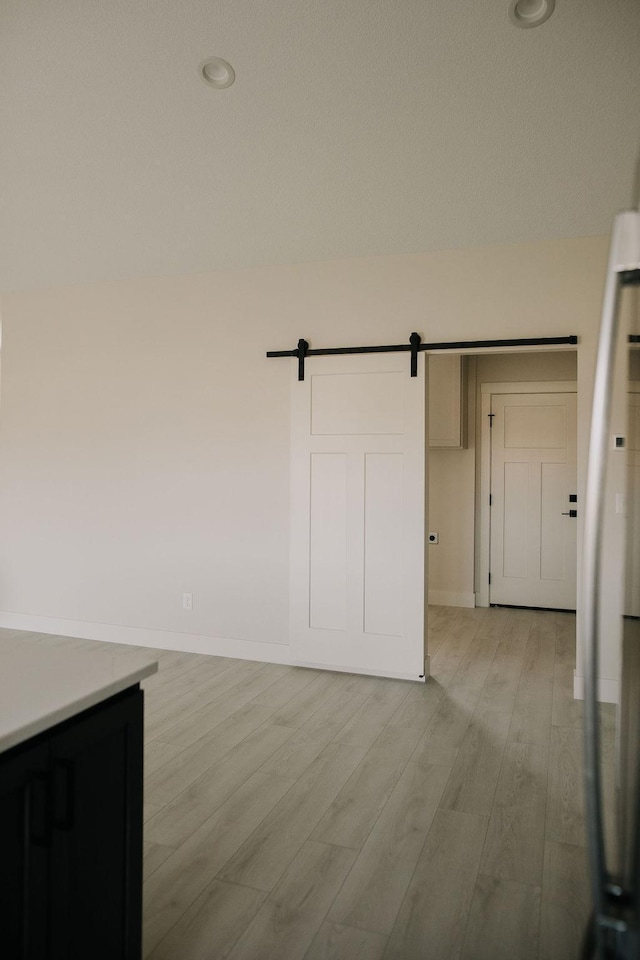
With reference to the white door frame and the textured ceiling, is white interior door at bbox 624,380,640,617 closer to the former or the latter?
the textured ceiling

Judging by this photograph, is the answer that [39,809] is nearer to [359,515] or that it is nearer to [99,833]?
[99,833]

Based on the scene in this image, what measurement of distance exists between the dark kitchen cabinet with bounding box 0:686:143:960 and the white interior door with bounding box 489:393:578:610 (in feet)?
17.2

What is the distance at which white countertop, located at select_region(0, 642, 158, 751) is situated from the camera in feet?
4.03

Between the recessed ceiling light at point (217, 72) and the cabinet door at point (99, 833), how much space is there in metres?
2.39

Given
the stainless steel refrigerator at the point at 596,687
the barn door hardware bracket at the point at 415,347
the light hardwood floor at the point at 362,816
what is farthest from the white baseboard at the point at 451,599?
the stainless steel refrigerator at the point at 596,687

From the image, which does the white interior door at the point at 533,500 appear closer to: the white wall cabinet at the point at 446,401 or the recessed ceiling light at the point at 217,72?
the white wall cabinet at the point at 446,401

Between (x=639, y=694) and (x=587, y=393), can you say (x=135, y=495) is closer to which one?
(x=587, y=393)

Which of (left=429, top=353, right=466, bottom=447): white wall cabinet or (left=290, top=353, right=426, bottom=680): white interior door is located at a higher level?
(left=429, top=353, right=466, bottom=447): white wall cabinet

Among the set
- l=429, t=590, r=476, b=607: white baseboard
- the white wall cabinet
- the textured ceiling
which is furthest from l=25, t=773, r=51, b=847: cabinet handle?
l=429, t=590, r=476, b=607: white baseboard

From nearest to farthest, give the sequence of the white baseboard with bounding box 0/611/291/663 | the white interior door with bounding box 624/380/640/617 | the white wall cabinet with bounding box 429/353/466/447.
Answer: the white interior door with bounding box 624/380/640/617
the white baseboard with bounding box 0/611/291/663
the white wall cabinet with bounding box 429/353/466/447

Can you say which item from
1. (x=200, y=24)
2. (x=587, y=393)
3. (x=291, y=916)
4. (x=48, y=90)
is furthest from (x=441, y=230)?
(x=291, y=916)

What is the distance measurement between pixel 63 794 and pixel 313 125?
112 inches

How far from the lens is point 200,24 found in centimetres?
245

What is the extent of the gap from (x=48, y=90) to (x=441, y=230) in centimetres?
212
